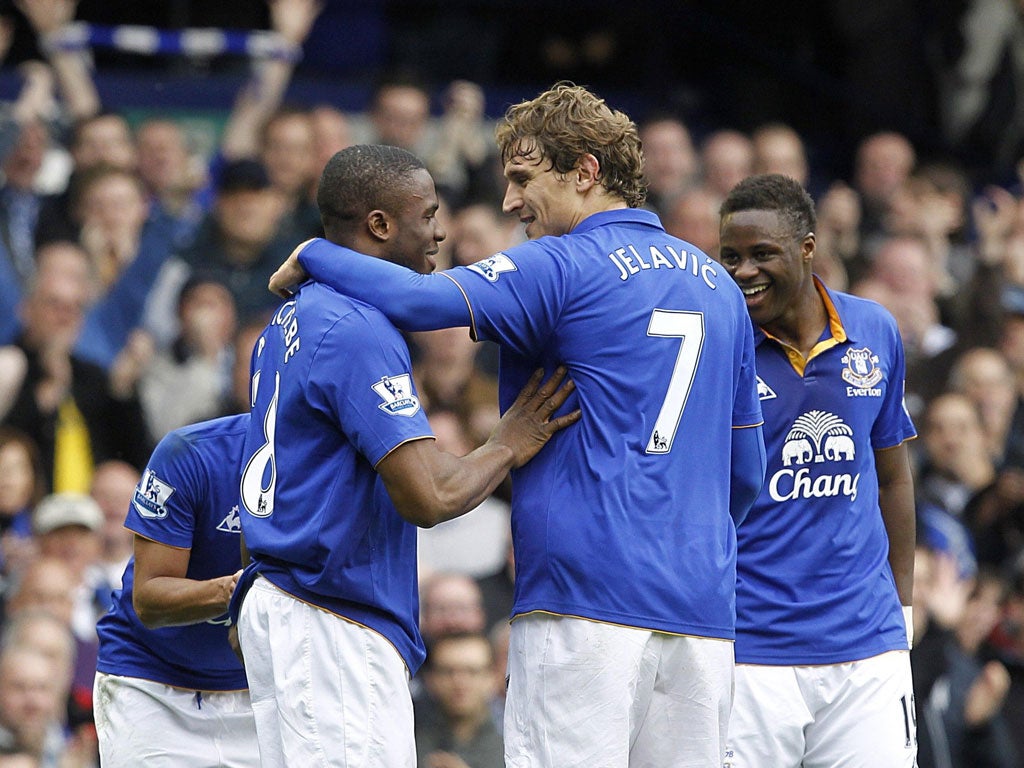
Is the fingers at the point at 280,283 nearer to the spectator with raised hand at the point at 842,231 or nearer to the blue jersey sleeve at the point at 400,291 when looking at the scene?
the blue jersey sleeve at the point at 400,291

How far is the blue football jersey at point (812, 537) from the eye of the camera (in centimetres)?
531

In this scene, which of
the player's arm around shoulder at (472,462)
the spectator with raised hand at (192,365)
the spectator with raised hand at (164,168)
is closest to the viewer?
the player's arm around shoulder at (472,462)

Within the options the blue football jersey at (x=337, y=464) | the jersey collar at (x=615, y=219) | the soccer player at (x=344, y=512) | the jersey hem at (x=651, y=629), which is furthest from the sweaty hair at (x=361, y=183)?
the jersey hem at (x=651, y=629)

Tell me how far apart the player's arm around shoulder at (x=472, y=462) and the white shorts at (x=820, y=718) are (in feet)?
4.39

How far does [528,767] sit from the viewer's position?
4406 millimetres

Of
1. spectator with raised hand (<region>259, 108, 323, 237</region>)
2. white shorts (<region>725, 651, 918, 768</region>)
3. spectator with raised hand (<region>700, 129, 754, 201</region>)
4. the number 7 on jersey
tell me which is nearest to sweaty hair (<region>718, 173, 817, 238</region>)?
the number 7 on jersey

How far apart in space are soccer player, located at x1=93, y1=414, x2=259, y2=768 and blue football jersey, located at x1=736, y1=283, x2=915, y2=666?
5.46ft

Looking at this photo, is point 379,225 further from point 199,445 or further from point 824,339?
point 824,339

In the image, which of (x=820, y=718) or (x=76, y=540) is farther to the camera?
(x=76, y=540)

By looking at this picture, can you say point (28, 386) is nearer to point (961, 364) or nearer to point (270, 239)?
point (270, 239)

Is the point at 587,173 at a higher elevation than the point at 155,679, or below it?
higher

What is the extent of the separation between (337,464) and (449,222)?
5597mm

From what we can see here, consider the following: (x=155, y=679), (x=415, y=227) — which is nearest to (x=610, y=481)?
(x=415, y=227)

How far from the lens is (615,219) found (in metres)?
4.64
